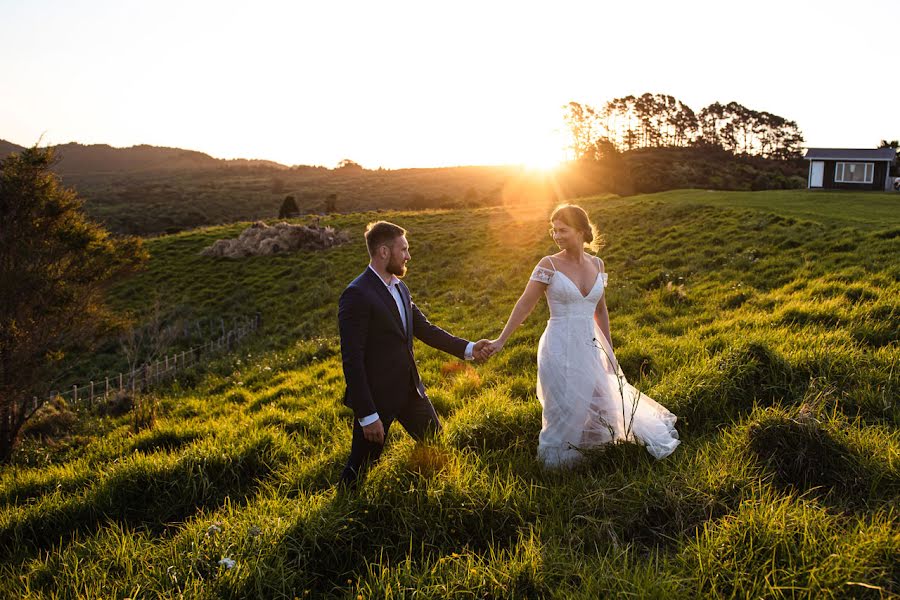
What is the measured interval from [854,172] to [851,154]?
5.93 ft

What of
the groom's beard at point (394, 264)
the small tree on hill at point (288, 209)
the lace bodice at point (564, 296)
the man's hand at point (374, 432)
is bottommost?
the man's hand at point (374, 432)

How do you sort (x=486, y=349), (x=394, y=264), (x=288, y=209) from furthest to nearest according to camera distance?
(x=288, y=209) < (x=486, y=349) < (x=394, y=264)

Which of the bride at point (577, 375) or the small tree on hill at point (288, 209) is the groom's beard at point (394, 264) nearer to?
the bride at point (577, 375)

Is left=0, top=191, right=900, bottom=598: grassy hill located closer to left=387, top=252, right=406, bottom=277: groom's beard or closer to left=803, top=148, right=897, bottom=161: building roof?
left=387, top=252, right=406, bottom=277: groom's beard

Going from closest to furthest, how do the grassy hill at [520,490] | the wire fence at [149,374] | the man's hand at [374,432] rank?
1. the grassy hill at [520,490]
2. the man's hand at [374,432]
3. the wire fence at [149,374]

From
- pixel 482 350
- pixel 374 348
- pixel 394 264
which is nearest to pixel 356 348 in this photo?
pixel 374 348

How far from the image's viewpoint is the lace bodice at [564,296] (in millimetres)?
4863

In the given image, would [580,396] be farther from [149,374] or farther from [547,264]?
[149,374]

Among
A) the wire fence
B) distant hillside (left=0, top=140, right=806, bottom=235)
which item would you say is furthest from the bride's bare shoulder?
distant hillside (left=0, top=140, right=806, bottom=235)

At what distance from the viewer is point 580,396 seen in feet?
15.2

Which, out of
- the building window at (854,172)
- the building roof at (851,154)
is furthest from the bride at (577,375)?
the building window at (854,172)

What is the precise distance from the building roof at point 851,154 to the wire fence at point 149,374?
156ft

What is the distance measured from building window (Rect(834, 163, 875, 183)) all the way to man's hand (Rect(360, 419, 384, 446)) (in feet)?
172

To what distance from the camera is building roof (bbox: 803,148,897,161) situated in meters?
41.9
